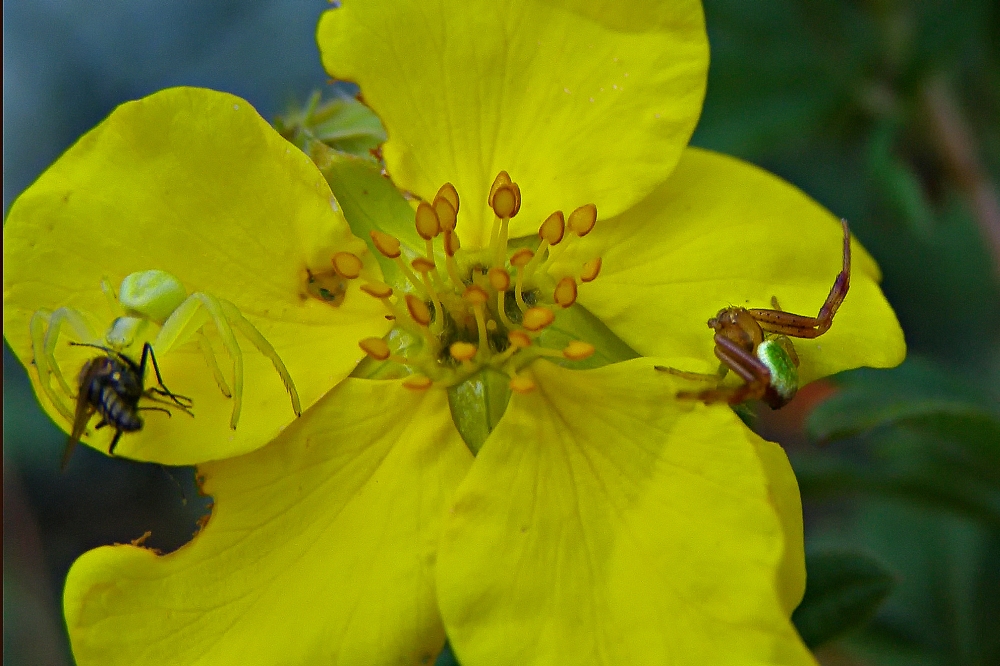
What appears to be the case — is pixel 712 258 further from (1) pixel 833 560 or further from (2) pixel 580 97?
(1) pixel 833 560

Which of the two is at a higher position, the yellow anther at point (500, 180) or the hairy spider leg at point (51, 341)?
the yellow anther at point (500, 180)

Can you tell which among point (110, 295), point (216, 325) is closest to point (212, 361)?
point (216, 325)

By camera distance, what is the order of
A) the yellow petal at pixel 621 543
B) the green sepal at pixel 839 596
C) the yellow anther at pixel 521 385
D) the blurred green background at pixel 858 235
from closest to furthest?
the yellow petal at pixel 621 543 → the yellow anther at pixel 521 385 → the green sepal at pixel 839 596 → the blurred green background at pixel 858 235

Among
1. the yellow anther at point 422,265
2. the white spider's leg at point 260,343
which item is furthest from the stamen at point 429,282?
the white spider's leg at point 260,343

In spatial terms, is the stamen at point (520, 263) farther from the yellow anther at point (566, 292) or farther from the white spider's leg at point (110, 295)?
the white spider's leg at point (110, 295)

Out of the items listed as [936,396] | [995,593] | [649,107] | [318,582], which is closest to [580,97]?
[649,107]

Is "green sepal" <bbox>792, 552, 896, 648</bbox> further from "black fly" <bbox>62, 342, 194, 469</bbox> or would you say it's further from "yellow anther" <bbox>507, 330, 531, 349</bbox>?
"black fly" <bbox>62, 342, 194, 469</bbox>
